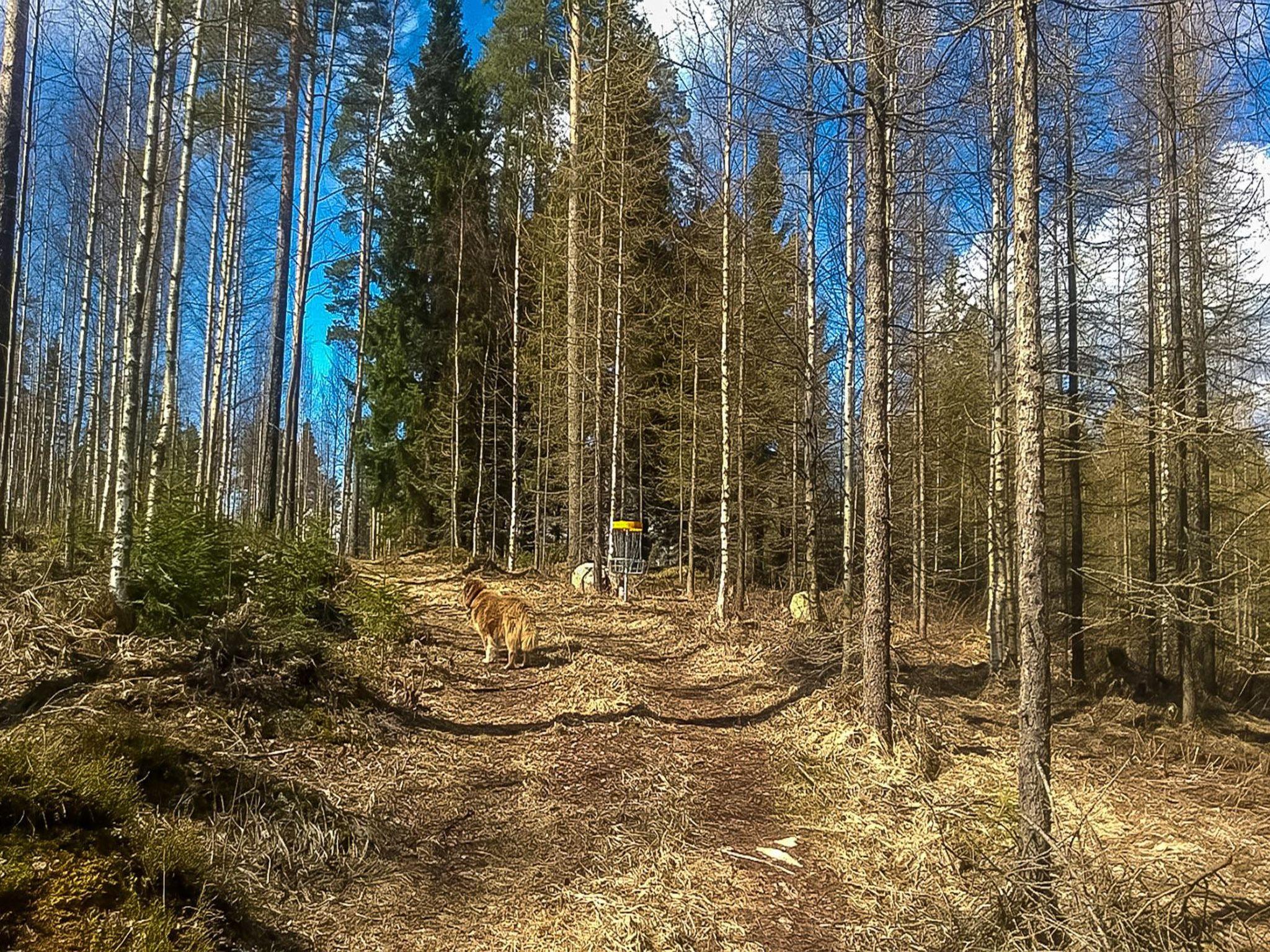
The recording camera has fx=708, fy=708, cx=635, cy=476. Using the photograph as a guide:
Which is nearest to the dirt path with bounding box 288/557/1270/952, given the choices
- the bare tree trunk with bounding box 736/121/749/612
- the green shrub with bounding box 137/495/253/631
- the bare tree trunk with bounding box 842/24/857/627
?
the green shrub with bounding box 137/495/253/631

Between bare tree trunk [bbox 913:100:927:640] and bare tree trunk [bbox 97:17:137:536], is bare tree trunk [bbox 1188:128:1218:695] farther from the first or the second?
bare tree trunk [bbox 97:17:137:536]

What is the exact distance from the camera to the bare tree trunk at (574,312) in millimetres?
16391

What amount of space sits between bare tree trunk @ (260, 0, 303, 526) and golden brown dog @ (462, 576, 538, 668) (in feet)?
25.6

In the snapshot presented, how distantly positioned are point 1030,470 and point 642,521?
1909cm

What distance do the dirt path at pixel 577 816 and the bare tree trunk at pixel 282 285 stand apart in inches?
312

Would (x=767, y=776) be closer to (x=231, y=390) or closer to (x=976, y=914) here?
(x=976, y=914)

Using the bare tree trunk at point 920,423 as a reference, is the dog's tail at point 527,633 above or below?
below

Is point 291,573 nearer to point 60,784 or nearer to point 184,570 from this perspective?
point 184,570

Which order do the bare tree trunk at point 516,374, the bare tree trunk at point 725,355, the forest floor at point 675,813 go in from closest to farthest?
the forest floor at point 675,813 → the bare tree trunk at point 725,355 → the bare tree trunk at point 516,374

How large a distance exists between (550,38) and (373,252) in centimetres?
805

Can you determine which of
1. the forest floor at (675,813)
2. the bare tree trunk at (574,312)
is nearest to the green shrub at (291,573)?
the forest floor at (675,813)

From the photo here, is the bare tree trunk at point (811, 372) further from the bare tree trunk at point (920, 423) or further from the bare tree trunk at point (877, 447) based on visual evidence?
the bare tree trunk at point (877, 447)

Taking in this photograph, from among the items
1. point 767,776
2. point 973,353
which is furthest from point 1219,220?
point 767,776

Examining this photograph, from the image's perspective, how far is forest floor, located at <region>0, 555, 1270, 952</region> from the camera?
3.50 meters
